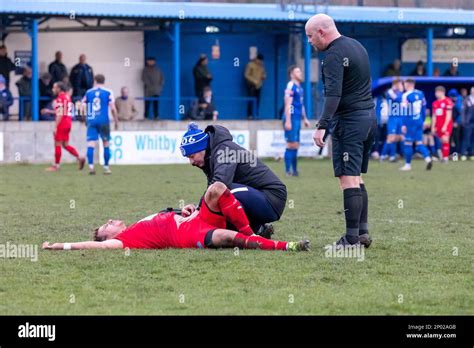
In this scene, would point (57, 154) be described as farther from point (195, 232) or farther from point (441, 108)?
point (195, 232)

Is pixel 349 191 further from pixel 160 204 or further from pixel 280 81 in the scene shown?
pixel 280 81

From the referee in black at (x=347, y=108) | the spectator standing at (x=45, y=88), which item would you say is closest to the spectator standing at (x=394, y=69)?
the spectator standing at (x=45, y=88)

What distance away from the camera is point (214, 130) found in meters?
10.2

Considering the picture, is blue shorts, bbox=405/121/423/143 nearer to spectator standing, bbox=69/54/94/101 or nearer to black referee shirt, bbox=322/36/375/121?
spectator standing, bbox=69/54/94/101

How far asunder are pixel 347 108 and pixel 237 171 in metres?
1.16

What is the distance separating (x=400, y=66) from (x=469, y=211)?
77.6 ft

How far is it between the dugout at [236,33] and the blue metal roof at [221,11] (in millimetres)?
28

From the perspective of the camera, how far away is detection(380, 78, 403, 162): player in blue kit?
27844 mm

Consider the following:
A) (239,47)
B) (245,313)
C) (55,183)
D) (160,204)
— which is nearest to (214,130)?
(245,313)

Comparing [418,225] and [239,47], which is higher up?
[239,47]

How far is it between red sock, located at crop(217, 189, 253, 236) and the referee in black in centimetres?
89

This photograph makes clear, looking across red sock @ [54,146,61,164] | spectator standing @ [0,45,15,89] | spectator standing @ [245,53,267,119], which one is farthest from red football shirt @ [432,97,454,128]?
spectator standing @ [0,45,15,89]

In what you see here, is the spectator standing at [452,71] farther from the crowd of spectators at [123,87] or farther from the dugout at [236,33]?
the crowd of spectators at [123,87]

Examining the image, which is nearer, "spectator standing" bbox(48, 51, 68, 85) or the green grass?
the green grass
